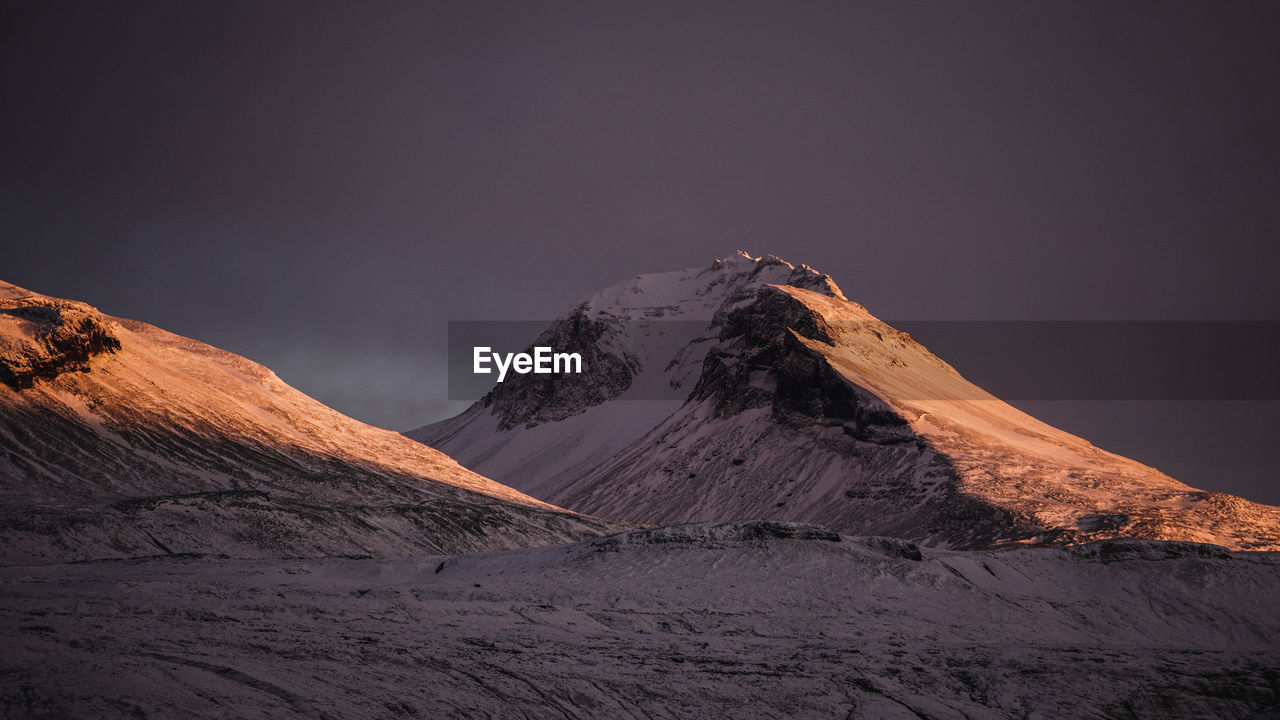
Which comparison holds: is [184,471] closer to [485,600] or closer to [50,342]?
[50,342]

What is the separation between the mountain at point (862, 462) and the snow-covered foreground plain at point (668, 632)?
5528cm

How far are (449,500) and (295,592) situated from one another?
171ft

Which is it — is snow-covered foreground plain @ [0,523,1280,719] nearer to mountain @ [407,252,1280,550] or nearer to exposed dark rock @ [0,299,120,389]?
exposed dark rock @ [0,299,120,389]

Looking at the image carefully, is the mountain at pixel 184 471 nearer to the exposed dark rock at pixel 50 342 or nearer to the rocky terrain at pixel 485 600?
the exposed dark rock at pixel 50 342

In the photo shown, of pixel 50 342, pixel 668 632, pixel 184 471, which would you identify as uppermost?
pixel 50 342

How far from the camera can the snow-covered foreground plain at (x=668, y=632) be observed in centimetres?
1340

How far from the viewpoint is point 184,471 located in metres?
63.7

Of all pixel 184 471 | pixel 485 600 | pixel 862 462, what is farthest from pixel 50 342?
pixel 862 462

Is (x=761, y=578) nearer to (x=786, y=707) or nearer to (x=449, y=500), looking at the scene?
(x=786, y=707)

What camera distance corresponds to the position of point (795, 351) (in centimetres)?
15925

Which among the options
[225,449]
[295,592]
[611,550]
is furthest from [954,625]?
[225,449]

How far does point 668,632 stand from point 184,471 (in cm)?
5663

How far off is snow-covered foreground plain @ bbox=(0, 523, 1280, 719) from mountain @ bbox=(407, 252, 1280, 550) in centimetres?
5528

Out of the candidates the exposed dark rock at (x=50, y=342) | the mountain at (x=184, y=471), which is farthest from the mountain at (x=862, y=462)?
the exposed dark rock at (x=50, y=342)
